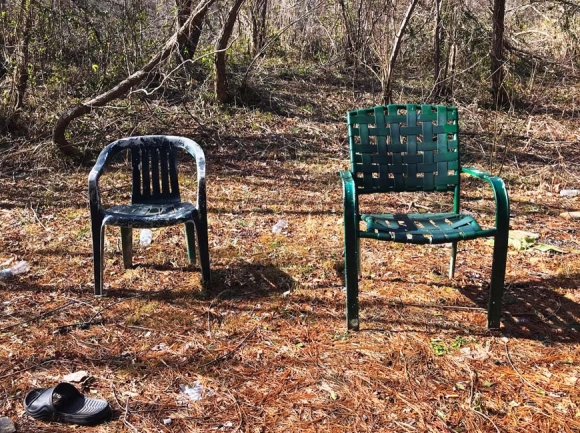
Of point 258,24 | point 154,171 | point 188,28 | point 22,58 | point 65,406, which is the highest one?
point 258,24

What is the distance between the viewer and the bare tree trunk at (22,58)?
6.06m

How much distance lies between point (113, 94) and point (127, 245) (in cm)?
273

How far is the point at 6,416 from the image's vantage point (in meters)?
2.25

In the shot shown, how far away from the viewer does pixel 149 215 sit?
3.19 metres

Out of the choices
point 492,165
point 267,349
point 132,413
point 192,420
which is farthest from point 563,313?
point 492,165

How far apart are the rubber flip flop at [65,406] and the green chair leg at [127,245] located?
139cm

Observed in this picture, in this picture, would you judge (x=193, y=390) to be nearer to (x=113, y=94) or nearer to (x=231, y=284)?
(x=231, y=284)

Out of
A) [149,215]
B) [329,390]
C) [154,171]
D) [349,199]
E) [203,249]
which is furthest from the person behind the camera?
[154,171]

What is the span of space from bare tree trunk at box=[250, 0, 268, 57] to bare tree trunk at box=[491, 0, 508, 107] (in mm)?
3501

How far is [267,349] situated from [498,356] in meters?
1.16

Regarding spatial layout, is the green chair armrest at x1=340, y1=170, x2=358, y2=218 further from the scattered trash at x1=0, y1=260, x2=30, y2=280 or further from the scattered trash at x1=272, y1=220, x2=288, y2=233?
the scattered trash at x1=0, y1=260, x2=30, y2=280

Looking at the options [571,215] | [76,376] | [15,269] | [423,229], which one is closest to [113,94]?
[15,269]

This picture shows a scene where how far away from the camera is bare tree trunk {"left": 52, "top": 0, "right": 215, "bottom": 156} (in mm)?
5504

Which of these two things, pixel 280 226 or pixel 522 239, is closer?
pixel 522 239
